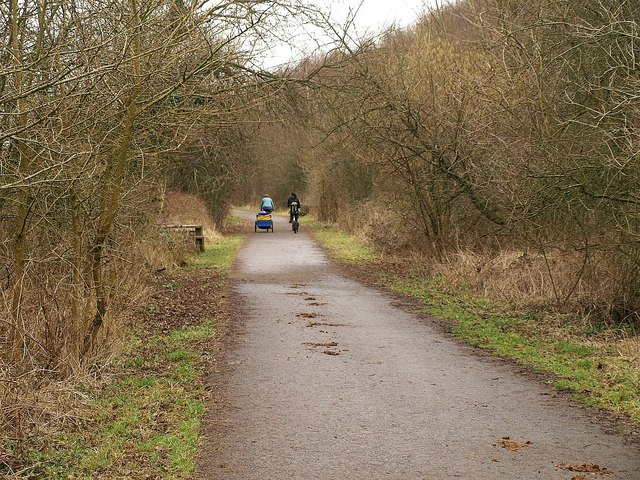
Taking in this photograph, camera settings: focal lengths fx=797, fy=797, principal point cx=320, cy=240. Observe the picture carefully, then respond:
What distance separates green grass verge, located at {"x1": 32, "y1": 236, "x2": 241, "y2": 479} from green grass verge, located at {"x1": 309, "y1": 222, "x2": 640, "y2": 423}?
13.0 ft

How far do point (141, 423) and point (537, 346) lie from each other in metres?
6.03

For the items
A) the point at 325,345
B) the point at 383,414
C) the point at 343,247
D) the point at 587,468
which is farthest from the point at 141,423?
the point at 343,247

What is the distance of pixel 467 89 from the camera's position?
57.6ft

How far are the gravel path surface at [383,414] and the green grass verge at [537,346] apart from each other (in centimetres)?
38

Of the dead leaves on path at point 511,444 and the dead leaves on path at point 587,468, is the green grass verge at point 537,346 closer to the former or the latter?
the dead leaves on path at point 511,444

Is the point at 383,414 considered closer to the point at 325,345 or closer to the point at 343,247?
the point at 325,345

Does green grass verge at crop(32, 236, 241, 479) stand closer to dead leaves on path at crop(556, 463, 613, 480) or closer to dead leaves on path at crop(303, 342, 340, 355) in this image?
dead leaves on path at crop(303, 342, 340, 355)

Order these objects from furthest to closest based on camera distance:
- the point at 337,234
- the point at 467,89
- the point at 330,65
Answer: the point at 337,234 < the point at 467,89 < the point at 330,65

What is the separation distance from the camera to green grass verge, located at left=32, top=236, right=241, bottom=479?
596cm

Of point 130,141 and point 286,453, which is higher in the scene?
point 130,141

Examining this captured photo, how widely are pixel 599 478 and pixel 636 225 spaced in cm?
657

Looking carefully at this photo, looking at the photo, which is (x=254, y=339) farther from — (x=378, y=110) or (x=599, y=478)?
(x=378, y=110)

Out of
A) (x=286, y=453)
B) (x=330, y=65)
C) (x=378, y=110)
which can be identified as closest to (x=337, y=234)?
(x=378, y=110)

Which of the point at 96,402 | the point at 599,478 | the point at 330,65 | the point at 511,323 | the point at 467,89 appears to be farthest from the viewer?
the point at 467,89
